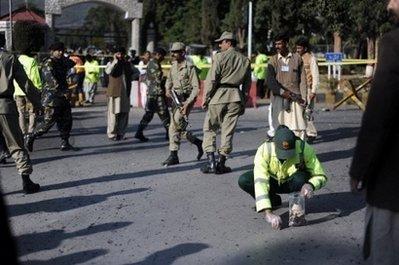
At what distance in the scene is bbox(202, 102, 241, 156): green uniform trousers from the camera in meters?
8.78

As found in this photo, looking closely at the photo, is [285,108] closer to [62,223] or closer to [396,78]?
[62,223]

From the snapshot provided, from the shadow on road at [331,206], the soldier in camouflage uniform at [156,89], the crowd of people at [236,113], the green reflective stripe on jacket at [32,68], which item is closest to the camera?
the crowd of people at [236,113]

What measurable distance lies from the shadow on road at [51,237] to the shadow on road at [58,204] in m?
0.78

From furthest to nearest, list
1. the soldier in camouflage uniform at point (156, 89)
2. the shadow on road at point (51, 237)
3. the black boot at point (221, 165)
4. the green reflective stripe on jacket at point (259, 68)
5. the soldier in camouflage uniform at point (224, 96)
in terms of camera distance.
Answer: the green reflective stripe on jacket at point (259, 68) → the soldier in camouflage uniform at point (156, 89) → the black boot at point (221, 165) → the soldier in camouflage uniform at point (224, 96) → the shadow on road at point (51, 237)

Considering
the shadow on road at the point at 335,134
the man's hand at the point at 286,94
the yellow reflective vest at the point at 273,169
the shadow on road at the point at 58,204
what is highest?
the man's hand at the point at 286,94

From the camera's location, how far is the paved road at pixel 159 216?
18.5 feet

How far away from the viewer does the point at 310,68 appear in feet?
36.0

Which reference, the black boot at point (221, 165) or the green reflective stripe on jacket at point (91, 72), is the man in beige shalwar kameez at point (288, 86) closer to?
the black boot at point (221, 165)

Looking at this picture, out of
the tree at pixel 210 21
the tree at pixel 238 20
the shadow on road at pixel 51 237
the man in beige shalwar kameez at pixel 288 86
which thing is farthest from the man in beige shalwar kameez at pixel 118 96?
the tree at pixel 210 21

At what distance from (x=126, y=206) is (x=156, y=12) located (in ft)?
147

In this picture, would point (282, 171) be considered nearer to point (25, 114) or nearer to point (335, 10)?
point (25, 114)

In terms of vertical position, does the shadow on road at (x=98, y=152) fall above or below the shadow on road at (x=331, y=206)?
Result: below

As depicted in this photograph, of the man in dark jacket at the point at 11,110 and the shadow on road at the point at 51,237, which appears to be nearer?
the shadow on road at the point at 51,237

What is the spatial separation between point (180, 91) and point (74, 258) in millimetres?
4472
